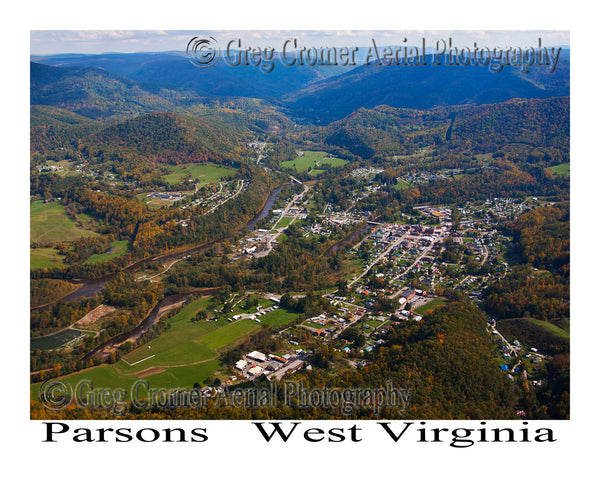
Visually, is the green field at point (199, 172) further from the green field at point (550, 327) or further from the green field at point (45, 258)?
the green field at point (550, 327)

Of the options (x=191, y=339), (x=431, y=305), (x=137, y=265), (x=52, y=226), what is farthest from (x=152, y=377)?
(x=52, y=226)

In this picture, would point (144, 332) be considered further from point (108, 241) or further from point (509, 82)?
point (509, 82)

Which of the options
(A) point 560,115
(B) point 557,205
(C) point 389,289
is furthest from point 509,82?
(C) point 389,289

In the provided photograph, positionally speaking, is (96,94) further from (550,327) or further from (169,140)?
(550,327)

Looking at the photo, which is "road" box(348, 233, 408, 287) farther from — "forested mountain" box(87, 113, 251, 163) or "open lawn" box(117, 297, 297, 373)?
"forested mountain" box(87, 113, 251, 163)

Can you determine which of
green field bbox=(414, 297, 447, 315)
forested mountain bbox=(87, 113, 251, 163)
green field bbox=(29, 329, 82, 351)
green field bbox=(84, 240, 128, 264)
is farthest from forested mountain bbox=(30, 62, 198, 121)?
green field bbox=(414, 297, 447, 315)

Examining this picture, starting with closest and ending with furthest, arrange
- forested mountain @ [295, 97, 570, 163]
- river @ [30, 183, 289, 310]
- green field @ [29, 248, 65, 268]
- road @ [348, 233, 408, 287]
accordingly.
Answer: river @ [30, 183, 289, 310] < road @ [348, 233, 408, 287] < green field @ [29, 248, 65, 268] < forested mountain @ [295, 97, 570, 163]
